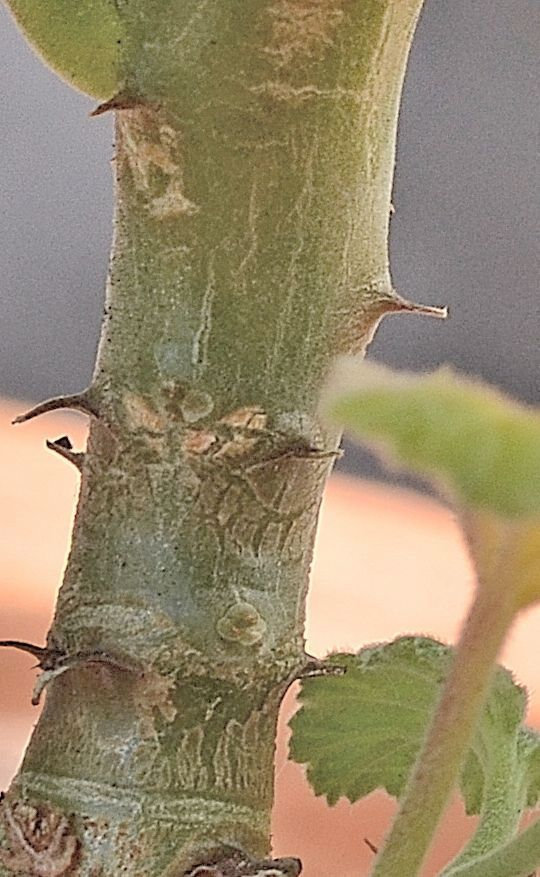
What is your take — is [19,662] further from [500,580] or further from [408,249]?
[500,580]

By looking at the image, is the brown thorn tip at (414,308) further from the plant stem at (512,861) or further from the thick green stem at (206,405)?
the plant stem at (512,861)

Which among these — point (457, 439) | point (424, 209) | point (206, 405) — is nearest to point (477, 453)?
point (457, 439)

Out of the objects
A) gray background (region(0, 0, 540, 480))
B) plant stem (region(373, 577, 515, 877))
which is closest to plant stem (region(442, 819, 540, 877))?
plant stem (region(373, 577, 515, 877))

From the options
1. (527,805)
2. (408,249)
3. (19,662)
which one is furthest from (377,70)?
(408,249)

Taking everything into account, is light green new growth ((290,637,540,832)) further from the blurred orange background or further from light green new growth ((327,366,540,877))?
the blurred orange background

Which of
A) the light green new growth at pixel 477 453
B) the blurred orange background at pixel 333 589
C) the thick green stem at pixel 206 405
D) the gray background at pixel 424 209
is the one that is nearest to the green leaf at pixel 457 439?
the light green new growth at pixel 477 453
